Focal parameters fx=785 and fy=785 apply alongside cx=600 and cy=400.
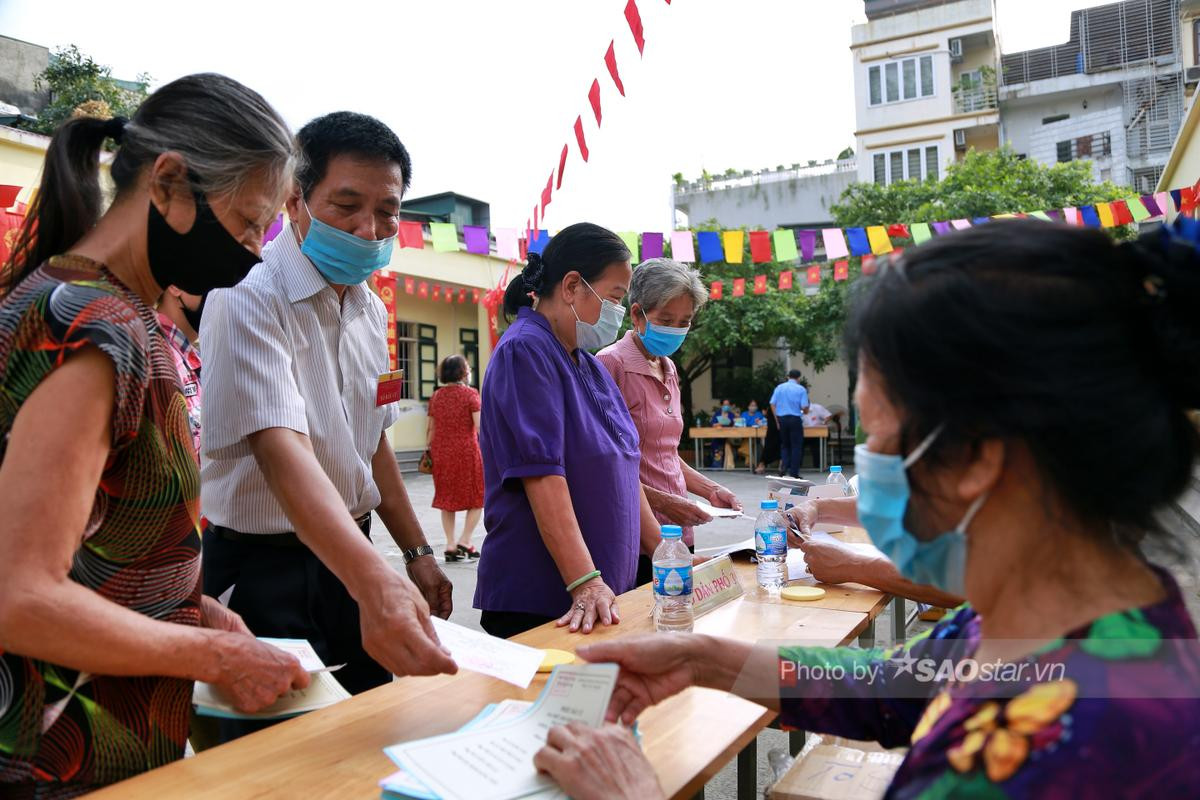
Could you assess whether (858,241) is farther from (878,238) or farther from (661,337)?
(661,337)

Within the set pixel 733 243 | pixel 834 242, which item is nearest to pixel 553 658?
pixel 733 243

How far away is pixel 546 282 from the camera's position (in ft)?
8.11

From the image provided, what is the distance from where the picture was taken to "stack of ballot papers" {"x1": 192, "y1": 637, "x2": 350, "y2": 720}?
131cm

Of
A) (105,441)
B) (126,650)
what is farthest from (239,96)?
(126,650)

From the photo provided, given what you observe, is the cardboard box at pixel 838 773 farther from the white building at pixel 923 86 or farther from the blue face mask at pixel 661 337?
the white building at pixel 923 86

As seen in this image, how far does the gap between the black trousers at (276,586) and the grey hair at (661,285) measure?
1973 millimetres

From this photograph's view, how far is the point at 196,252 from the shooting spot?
1.33 m

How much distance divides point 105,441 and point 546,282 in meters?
1.55

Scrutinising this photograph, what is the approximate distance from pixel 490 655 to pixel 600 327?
1.32m

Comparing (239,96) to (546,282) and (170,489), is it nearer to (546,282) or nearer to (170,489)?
(170,489)

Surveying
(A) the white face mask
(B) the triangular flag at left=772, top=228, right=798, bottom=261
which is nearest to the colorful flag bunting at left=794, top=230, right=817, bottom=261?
(B) the triangular flag at left=772, top=228, right=798, bottom=261

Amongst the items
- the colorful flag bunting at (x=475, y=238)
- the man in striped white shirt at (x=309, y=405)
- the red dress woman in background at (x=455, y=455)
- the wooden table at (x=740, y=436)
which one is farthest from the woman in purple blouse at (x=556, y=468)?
the wooden table at (x=740, y=436)

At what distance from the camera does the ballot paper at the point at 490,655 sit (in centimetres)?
151

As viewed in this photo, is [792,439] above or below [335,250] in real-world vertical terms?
below
